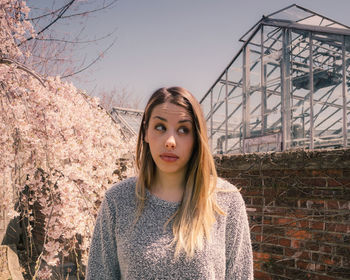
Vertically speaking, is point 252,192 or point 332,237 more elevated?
point 252,192

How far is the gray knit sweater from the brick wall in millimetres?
1471

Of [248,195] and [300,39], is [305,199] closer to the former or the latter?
[248,195]

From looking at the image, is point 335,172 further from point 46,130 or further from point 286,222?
point 46,130

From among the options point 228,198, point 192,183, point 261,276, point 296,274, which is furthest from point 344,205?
point 192,183

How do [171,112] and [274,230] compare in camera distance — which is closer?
[171,112]

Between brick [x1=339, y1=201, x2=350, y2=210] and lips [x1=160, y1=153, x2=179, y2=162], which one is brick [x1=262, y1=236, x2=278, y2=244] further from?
lips [x1=160, y1=153, x2=179, y2=162]

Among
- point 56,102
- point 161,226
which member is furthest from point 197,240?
point 56,102

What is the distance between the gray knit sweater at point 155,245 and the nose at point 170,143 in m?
0.23

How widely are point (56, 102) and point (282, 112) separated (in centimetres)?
707

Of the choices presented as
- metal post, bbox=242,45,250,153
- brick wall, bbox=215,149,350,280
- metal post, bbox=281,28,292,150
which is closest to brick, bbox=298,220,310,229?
brick wall, bbox=215,149,350,280

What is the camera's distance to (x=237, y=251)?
1309mm

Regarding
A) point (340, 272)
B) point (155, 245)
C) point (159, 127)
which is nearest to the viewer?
point (155, 245)

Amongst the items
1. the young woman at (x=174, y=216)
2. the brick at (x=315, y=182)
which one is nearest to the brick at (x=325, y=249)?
the brick at (x=315, y=182)

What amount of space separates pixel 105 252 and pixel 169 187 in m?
0.37
